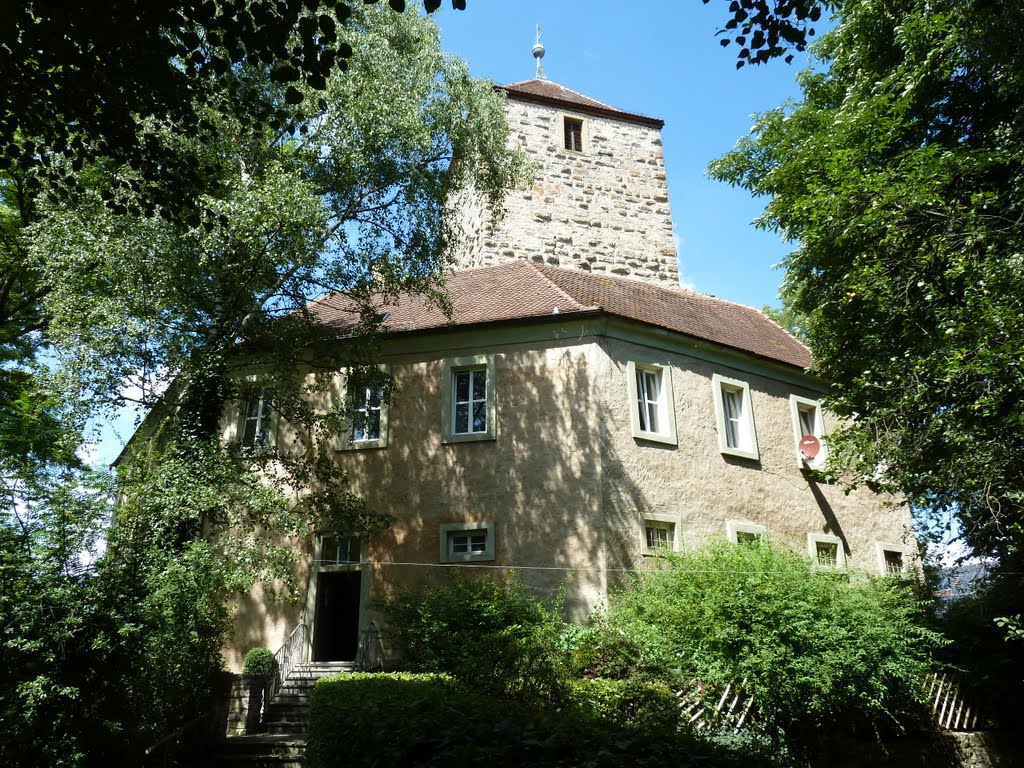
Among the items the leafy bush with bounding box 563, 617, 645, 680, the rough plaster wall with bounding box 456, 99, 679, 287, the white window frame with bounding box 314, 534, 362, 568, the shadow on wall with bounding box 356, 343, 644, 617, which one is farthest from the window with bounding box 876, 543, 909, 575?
the white window frame with bounding box 314, 534, 362, 568

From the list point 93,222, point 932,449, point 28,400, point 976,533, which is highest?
point 93,222

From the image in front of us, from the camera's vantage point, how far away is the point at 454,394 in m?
16.3

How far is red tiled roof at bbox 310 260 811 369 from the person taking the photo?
54.2ft

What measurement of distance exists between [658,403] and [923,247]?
5.95 m

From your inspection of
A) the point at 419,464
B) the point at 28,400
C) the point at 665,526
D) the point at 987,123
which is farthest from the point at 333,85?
the point at 987,123

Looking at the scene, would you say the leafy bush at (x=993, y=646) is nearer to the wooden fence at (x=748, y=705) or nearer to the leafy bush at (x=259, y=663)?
the wooden fence at (x=748, y=705)

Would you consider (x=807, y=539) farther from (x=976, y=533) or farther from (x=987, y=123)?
(x=987, y=123)

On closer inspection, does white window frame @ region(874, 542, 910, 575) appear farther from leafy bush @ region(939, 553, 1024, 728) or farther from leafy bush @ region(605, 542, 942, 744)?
leafy bush @ region(605, 542, 942, 744)

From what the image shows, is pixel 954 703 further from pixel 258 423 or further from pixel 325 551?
pixel 258 423

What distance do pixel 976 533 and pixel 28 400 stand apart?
17095mm

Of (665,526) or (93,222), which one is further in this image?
(665,526)

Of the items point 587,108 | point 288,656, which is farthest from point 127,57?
point 587,108

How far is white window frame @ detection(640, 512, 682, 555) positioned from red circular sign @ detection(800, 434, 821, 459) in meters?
4.33

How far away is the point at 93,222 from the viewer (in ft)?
41.2
